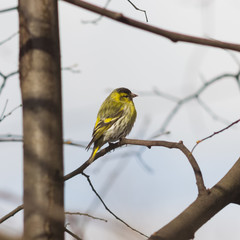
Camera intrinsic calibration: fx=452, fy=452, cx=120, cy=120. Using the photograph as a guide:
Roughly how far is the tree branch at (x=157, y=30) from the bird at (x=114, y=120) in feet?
14.3

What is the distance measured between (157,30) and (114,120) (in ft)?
17.0

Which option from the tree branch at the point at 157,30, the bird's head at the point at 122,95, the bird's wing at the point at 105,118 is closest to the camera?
the tree branch at the point at 157,30

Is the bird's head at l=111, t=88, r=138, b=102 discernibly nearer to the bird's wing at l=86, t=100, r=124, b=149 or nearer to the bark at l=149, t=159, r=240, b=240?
the bird's wing at l=86, t=100, r=124, b=149

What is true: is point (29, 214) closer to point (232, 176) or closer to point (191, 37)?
point (191, 37)

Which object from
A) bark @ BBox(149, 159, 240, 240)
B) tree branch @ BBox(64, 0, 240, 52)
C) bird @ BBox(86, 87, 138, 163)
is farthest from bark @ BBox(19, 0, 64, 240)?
bird @ BBox(86, 87, 138, 163)

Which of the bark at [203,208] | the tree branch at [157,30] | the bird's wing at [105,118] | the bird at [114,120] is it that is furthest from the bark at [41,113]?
the bird's wing at [105,118]

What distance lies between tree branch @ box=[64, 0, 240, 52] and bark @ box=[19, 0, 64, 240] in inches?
22.6

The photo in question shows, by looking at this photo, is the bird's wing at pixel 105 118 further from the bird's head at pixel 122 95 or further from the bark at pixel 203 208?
the bark at pixel 203 208

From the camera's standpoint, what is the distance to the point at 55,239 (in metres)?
2.57

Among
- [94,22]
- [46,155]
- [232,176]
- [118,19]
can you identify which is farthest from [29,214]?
[94,22]

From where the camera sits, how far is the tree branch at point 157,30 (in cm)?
217

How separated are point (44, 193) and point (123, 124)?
4889mm

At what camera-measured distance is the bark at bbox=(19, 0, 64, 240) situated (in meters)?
2.59

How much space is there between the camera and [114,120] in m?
7.39
